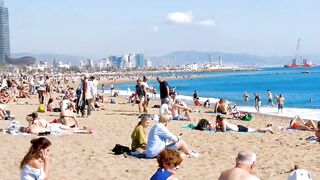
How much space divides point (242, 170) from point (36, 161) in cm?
252

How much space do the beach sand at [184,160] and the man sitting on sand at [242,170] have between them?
354cm

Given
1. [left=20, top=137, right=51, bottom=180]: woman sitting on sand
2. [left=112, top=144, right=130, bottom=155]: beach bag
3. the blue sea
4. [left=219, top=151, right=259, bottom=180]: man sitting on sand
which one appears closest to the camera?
[left=219, top=151, right=259, bottom=180]: man sitting on sand

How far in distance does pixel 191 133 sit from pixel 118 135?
1963 mm

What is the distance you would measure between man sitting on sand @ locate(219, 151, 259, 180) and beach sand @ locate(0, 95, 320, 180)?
354cm

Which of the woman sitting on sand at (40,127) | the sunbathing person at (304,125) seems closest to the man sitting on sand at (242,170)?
the woman sitting on sand at (40,127)

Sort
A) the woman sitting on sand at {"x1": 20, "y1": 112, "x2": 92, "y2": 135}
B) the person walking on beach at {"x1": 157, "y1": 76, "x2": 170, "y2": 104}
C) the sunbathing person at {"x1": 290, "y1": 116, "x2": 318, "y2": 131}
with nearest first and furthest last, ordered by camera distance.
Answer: the woman sitting on sand at {"x1": 20, "y1": 112, "x2": 92, "y2": 135} < the sunbathing person at {"x1": 290, "y1": 116, "x2": 318, "y2": 131} < the person walking on beach at {"x1": 157, "y1": 76, "x2": 170, "y2": 104}

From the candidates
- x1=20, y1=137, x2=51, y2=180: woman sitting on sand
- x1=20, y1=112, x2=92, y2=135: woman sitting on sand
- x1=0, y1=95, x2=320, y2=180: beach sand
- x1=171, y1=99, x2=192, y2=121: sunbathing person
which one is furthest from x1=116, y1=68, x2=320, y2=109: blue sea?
x1=20, y1=137, x2=51, y2=180: woman sitting on sand

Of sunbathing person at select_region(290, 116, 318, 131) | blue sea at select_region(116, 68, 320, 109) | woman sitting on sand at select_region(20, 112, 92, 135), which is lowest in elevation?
blue sea at select_region(116, 68, 320, 109)

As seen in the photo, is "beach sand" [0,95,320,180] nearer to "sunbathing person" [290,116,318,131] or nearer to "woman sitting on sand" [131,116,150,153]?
"woman sitting on sand" [131,116,150,153]

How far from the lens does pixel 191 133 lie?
13945 mm

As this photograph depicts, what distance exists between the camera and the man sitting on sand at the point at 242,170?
4.93 meters

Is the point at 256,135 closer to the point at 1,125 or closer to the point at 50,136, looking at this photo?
the point at 50,136

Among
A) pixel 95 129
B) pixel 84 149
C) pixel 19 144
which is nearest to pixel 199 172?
pixel 84 149

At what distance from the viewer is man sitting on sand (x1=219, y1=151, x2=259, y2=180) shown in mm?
4925
